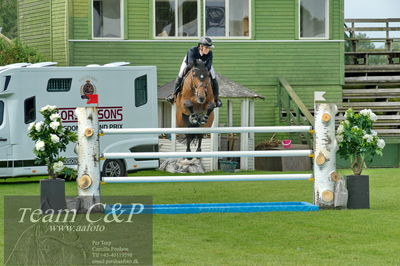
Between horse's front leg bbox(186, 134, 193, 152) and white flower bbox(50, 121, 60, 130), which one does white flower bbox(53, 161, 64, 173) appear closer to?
white flower bbox(50, 121, 60, 130)

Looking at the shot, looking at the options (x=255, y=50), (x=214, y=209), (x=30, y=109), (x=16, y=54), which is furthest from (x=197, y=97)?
(x=255, y=50)

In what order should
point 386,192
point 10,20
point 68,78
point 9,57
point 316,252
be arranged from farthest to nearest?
point 10,20 → point 9,57 → point 68,78 → point 386,192 → point 316,252

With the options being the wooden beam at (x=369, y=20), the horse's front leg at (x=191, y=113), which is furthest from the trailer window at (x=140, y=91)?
the wooden beam at (x=369, y=20)

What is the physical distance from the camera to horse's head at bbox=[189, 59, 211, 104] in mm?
14734

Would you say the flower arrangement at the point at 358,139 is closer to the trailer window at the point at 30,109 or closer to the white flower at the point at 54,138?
the white flower at the point at 54,138

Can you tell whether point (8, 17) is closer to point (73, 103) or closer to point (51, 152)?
point (73, 103)

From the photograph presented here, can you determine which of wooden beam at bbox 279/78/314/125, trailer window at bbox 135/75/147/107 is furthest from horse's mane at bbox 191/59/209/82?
wooden beam at bbox 279/78/314/125

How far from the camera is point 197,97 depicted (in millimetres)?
14750

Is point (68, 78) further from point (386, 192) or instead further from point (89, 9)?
point (386, 192)

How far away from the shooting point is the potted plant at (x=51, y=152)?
1558 cm

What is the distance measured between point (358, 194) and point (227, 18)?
1548cm

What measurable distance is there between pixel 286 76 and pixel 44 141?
16181 mm

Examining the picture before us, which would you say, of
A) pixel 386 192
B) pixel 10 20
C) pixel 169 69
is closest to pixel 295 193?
pixel 386 192

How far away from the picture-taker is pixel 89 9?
30531 mm
